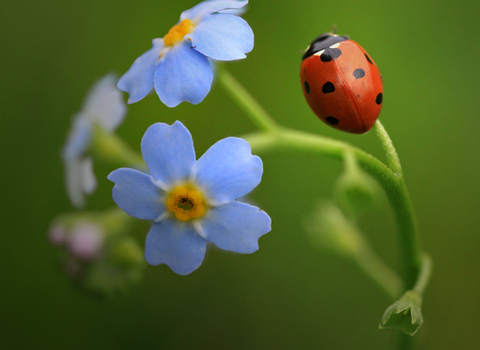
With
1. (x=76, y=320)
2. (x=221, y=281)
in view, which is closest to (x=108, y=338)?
(x=76, y=320)

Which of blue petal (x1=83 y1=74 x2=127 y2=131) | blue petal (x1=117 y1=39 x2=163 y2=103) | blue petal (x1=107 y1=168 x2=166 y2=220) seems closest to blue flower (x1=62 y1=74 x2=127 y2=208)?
blue petal (x1=83 y1=74 x2=127 y2=131)

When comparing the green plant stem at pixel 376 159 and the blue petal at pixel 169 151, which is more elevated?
the blue petal at pixel 169 151

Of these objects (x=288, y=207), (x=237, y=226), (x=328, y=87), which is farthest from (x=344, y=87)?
(x=288, y=207)

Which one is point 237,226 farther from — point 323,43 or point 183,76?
point 323,43

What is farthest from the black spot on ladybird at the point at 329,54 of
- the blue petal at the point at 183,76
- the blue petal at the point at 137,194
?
the blue petal at the point at 137,194

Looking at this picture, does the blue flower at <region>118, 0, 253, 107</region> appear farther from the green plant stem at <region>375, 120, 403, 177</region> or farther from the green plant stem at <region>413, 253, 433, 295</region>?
the green plant stem at <region>413, 253, 433, 295</region>

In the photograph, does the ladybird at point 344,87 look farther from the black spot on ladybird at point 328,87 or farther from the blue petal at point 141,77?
the blue petal at point 141,77
